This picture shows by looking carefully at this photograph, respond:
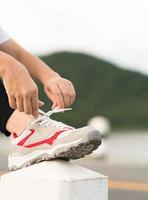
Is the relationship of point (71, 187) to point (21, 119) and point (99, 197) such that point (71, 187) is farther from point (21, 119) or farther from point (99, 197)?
point (21, 119)

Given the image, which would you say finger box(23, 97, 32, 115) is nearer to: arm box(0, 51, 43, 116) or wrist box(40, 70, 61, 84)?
arm box(0, 51, 43, 116)

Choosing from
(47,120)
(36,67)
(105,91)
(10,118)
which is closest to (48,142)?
(47,120)

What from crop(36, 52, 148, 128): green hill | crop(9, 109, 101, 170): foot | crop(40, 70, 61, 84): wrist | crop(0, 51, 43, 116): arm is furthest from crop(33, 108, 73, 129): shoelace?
crop(36, 52, 148, 128): green hill

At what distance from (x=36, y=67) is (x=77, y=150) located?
41cm

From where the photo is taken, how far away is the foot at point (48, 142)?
2.30 metres

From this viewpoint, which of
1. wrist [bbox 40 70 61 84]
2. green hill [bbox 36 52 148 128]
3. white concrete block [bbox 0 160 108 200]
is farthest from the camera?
green hill [bbox 36 52 148 128]

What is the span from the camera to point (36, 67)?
8.45 ft

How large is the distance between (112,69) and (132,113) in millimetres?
3329

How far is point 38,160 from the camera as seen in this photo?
2.43 meters

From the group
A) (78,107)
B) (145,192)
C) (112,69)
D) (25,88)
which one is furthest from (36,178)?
(112,69)

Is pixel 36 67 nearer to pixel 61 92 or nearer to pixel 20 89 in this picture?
pixel 61 92

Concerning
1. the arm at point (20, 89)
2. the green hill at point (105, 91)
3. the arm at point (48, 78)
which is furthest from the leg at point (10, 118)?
the green hill at point (105, 91)

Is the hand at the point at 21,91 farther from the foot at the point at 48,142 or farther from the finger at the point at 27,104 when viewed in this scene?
the foot at the point at 48,142

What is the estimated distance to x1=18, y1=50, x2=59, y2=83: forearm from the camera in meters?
2.53
